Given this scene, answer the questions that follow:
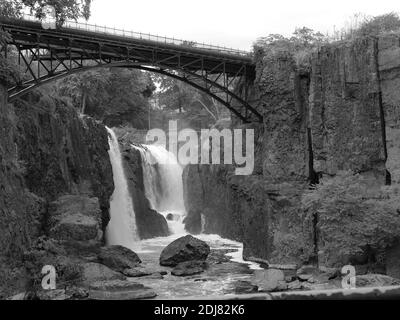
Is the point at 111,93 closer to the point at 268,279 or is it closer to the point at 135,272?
the point at 135,272

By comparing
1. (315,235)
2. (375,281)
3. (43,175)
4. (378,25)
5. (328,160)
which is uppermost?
(378,25)

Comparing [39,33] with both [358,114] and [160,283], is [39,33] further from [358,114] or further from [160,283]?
[358,114]

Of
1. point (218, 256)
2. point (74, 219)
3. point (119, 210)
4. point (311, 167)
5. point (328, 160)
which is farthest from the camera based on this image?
point (119, 210)

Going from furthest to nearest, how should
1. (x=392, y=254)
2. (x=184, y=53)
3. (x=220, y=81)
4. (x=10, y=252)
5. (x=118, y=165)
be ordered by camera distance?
(x=220, y=81), (x=118, y=165), (x=184, y=53), (x=392, y=254), (x=10, y=252)

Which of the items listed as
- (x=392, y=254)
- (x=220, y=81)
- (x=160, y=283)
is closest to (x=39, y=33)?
(x=160, y=283)

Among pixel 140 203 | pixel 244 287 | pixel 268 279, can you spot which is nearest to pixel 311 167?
pixel 268 279

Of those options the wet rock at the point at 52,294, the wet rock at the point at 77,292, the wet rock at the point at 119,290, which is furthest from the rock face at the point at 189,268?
the wet rock at the point at 52,294

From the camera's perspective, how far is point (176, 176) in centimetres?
3706

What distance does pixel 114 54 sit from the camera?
23.7 m

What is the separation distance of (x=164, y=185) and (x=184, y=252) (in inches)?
604

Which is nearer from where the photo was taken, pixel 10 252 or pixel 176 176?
pixel 10 252

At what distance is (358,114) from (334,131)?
3.75ft

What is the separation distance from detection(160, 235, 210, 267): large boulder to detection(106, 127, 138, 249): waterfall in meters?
6.22

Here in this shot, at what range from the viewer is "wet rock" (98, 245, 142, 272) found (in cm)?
1880
